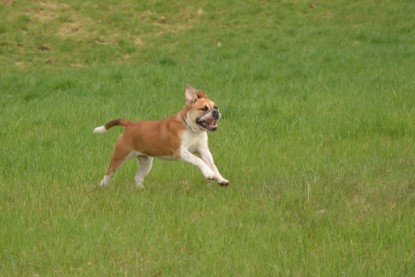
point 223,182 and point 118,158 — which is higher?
point 223,182

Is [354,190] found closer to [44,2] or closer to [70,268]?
[70,268]

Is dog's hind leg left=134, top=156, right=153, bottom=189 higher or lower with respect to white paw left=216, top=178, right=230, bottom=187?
lower

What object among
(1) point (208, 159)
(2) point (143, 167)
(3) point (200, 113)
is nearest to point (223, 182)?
(1) point (208, 159)

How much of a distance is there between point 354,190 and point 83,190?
2781mm

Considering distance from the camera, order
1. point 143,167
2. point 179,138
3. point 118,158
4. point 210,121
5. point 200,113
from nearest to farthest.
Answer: point 210,121
point 200,113
point 179,138
point 118,158
point 143,167

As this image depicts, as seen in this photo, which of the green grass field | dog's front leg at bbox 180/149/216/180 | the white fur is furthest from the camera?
the white fur

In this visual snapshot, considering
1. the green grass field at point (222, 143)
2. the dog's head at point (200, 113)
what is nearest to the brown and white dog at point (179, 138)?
the dog's head at point (200, 113)

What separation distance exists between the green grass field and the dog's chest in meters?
0.41

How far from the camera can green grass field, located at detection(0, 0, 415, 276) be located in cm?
598

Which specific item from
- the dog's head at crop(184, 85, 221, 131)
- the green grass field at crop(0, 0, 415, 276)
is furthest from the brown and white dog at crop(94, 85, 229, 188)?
the green grass field at crop(0, 0, 415, 276)

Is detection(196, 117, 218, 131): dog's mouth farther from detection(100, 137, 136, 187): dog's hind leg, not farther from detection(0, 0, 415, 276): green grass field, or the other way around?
detection(100, 137, 136, 187): dog's hind leg

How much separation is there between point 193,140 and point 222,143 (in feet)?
7.62

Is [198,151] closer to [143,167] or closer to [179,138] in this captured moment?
[179,138]

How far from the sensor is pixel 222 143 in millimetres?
10602
